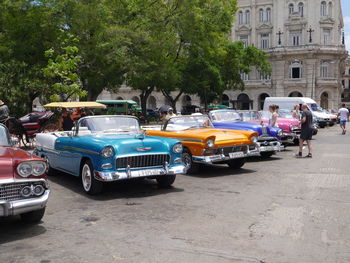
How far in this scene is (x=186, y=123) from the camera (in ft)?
37.3

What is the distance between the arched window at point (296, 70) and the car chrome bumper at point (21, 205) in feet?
182

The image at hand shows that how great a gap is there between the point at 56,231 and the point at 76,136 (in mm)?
3376

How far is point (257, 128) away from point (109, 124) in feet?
19.7

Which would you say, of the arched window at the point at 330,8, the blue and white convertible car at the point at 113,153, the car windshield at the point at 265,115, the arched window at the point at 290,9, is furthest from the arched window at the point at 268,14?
the blue and white convertible car at the point at 113,153

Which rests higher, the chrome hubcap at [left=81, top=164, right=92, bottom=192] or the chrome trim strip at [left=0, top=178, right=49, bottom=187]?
the chrome trim strip at [left=0, top=178, right=49, bottom=187]

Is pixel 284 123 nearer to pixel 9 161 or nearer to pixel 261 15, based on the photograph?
pixel 9 161

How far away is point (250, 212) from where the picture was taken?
6586 mm

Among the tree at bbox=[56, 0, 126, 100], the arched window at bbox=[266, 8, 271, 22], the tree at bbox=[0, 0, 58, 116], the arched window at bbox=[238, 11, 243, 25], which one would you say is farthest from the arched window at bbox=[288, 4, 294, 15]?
Result: the tree at bbox=[0, 0, 58, 116]

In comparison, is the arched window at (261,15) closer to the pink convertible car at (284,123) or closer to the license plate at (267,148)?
the pink convertible car at (284,123)

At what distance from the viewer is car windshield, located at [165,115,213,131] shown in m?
11.2

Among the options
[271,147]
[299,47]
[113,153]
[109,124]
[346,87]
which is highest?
[299,47]

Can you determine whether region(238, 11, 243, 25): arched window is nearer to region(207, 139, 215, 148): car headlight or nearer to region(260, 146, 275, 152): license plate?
region(260, 146, 275, 152): license plate

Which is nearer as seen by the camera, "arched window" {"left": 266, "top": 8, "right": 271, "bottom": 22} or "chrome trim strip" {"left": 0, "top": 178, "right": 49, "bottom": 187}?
"chrome trim strip" {"left": 0, "top": 178, "right": 49, "bottom": 187}

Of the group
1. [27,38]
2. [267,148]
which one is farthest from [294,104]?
[27,38]
